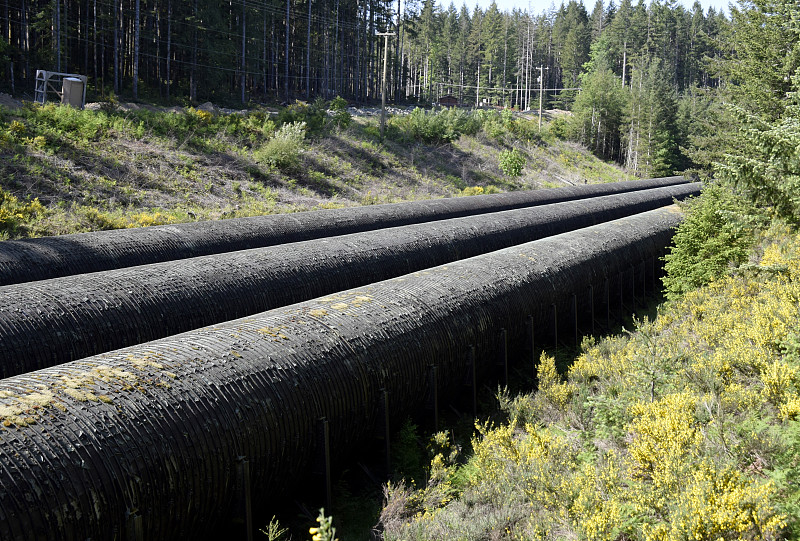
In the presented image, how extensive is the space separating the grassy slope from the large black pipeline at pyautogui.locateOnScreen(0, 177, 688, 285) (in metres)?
6.63

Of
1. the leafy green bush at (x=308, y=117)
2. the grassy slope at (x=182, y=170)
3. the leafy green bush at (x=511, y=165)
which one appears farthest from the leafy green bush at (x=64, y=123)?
the leafy green bush at (x=511, y=165)

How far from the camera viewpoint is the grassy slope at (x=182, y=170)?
Result: 67.1ft

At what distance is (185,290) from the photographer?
8.91 metres

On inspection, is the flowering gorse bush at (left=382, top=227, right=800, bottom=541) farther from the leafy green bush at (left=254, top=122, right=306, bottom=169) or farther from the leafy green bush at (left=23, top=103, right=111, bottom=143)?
the leafy green bush at (left=254, top=122, right=306, bottom=169)

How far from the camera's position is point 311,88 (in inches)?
2462

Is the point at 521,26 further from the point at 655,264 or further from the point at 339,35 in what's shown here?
the point at 655,264

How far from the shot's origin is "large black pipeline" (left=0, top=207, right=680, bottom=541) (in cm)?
426

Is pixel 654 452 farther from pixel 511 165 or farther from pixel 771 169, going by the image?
pixel 511 165

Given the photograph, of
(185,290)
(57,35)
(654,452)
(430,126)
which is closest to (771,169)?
(654,452)

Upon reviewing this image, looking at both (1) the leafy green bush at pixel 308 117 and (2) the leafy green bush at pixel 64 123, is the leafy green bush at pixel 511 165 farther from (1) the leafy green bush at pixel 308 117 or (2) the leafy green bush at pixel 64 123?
(2) the leafy green bush at pixel 64 123

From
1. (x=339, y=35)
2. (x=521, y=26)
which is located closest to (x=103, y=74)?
(x=339, y=35)

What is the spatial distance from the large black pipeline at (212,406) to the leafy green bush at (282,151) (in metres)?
22.7

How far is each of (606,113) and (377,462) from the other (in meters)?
71.3

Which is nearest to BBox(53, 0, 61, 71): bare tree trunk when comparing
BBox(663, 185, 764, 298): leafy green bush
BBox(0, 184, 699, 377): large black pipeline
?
BBox(0, 184, 699, 377): large black pipeline
